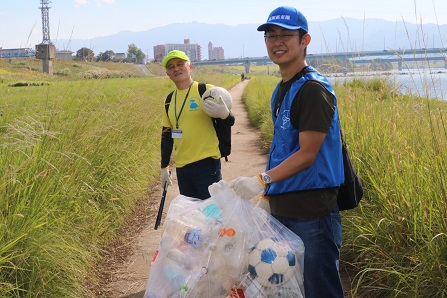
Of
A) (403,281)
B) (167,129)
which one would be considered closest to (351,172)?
(403,281)

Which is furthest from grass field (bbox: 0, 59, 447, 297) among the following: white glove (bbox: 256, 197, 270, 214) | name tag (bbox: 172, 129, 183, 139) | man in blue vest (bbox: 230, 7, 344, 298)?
white glove (bbox: 256, 197, 270, 214)

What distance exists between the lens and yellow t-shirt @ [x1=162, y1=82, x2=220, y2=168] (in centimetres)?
432

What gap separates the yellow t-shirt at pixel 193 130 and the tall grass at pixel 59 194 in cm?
78

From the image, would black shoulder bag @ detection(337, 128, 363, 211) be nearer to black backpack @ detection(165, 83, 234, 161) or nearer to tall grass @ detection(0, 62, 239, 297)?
tall grass @ detection(0, 62, 239, 297)

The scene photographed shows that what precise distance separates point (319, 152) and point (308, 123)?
175mm

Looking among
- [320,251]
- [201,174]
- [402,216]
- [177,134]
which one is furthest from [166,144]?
[320,251]

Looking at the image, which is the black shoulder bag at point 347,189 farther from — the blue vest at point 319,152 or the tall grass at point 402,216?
the tall grass at point 402,216

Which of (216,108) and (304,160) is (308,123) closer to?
(304,160)

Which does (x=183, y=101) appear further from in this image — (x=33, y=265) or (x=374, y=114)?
(x=374, y=114)

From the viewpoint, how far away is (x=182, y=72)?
436 centimetres

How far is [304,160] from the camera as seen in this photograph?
90.0 inches

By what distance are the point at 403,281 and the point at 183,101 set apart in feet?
6.91

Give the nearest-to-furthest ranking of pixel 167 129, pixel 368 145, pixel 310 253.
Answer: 1. pixel 310 253
2. pixel 167 129
3. pixel 368 145

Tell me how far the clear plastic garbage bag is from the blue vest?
0.22 metres
